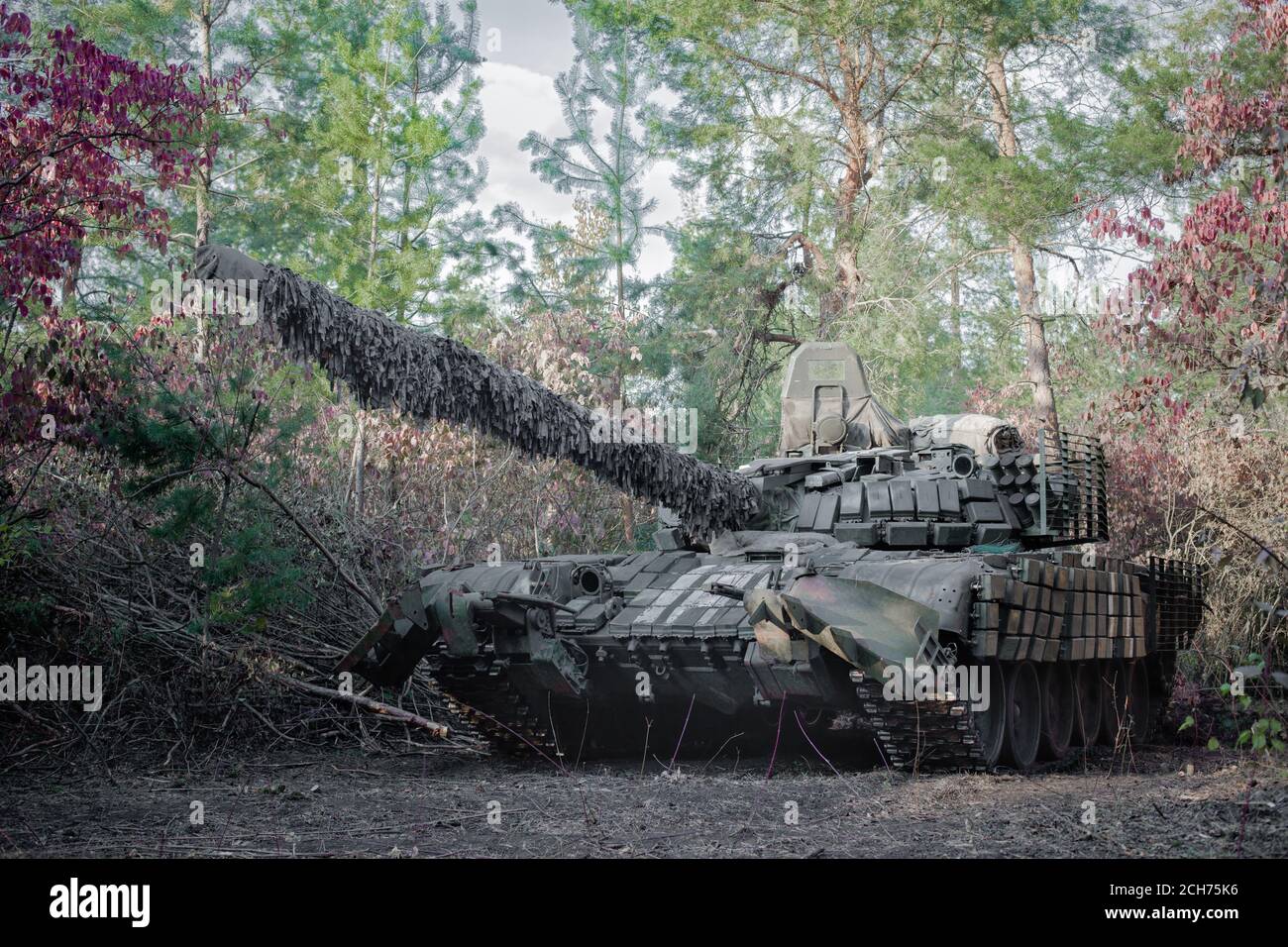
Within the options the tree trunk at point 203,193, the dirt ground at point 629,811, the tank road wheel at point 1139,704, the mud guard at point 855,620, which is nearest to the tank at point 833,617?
the mud guard at point 855,620

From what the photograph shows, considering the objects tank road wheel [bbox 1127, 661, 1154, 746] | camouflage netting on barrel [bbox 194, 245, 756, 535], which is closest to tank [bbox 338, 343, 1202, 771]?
tank road wheel [bbox 1127, 661, 1154, 746]

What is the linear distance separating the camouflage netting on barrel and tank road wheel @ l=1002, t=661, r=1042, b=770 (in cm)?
277

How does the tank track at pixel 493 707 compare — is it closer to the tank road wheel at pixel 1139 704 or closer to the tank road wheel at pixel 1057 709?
the tank road wheel at pixel 1057 709

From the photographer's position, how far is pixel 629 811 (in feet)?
24.0

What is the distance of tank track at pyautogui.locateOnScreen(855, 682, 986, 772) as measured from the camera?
8.09 m

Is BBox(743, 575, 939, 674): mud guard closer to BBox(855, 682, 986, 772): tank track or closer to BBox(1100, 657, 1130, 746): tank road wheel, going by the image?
BBox(855, 682, 986, 772): tank track

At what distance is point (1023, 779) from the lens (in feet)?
28.1

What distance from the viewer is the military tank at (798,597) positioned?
7918mm

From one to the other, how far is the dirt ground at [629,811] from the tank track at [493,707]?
1.66ft

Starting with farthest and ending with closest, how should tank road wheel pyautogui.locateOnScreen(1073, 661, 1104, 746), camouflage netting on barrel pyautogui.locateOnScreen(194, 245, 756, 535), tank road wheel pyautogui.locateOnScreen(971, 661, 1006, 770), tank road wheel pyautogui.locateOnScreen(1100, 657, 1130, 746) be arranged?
tank road wheel pyautogui.locateOnScreen(1100, 657, 1130, 746) → tank road wheel pyautogui.locateOnScreen(1073, 661, 1104, 746) → tank road wheel pyautogui.locateOnScreen(971, 661, 1006, 770) → camouflage netting on barrel pyautogui.locateOnScreen(194, 245, 756, 535)

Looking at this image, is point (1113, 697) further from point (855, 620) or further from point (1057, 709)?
point (855, 620)

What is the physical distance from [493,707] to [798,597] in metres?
3.25

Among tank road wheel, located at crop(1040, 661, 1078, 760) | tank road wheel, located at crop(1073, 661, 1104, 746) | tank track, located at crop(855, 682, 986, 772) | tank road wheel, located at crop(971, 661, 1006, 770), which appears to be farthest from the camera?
tank road wheel, located at crop(1073, 661, 1104, 746)
